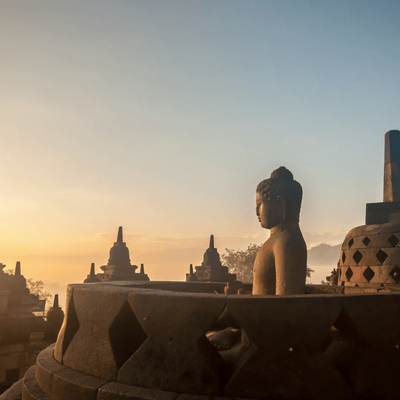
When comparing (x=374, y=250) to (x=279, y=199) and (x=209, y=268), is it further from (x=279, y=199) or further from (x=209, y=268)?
(x=209, y=268)

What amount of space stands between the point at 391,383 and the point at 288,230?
164 cm

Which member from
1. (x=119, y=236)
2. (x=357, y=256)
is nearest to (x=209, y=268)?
(x=119, y=236)

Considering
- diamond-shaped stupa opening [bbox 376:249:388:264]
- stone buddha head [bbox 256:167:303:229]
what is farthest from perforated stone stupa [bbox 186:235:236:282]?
stone buddha head [bbox 256:167:303:229]

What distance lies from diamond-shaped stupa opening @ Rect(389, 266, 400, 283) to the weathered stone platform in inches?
225

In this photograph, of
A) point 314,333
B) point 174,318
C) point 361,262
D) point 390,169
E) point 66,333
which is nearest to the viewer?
point 314,333

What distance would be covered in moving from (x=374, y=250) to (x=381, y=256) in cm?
19

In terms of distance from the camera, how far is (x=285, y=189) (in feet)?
11.9

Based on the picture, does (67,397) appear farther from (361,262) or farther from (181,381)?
(361,262)

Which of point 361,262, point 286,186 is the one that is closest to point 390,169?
point 361,262

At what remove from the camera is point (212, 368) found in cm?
208

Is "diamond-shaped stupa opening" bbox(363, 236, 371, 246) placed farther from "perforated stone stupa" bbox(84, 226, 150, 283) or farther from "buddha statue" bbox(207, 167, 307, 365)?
"perforated stone stupa" bbox(84, 226, 150, 283)

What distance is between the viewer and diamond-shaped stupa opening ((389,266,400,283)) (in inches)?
282

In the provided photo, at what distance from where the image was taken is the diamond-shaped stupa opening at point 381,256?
749 cm

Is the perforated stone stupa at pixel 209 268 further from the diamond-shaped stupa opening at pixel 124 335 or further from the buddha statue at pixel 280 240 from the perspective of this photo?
the diamond-shaped stupa opening at pixel 124 335
